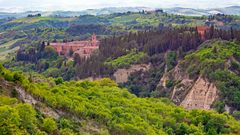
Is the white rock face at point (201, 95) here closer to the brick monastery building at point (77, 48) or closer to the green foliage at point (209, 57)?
the green foliage at point (209, 57)

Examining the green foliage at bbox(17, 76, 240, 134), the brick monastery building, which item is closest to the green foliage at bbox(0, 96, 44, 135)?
the green foliage at bbox(17, 76, 240, 134)

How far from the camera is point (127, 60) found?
114688 millimetres

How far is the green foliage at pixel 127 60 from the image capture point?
113 metres

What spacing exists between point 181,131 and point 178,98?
41.7 metres

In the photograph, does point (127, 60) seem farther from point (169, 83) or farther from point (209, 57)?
point (209, 57)

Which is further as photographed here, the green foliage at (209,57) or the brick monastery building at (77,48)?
the brick monastery building at (77,48)

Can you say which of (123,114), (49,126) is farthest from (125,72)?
(49,126)

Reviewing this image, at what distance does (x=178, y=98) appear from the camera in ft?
304

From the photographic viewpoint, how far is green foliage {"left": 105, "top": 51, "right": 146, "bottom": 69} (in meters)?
113

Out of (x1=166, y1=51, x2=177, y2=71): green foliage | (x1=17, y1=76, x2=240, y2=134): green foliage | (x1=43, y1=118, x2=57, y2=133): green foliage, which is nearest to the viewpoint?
(x1=43, y1=118, x2=57, y2=133): green foliage

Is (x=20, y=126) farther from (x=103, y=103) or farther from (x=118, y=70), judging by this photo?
(x=118, y=70)

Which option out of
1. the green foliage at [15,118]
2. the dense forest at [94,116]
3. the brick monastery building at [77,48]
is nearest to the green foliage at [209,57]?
the dense forest at [94,116]

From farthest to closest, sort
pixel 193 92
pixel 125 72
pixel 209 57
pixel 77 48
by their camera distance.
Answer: pixel 77 48 < pixel 125 72 < pixel 209 57 < pixel 193 92

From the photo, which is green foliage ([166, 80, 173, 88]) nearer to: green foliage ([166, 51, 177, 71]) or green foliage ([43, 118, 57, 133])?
green foliage ([166, 51, 177, 71])
